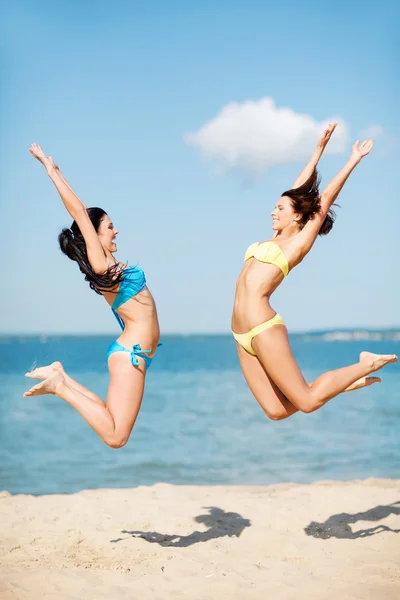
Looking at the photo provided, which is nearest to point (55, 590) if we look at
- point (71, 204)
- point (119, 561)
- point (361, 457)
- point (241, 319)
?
point (119, 561)

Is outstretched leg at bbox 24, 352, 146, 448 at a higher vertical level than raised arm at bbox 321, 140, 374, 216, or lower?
lower

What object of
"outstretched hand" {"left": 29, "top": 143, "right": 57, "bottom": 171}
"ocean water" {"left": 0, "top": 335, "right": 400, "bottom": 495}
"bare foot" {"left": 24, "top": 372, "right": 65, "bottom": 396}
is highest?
"outstretched hand" {"left": 29, "top": 143, "right": 57, "bottom": 171}

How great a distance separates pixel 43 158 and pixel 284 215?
1881 millimetres

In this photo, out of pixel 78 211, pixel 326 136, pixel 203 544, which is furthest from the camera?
pixel 203 544

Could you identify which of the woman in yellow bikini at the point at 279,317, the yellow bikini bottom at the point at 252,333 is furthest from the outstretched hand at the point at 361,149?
the yellow bikini bottom at the point at 252,333

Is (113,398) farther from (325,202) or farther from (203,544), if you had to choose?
(325,202)

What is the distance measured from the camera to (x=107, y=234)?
5.64 metres

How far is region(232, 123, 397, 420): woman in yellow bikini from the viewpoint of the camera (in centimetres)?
548

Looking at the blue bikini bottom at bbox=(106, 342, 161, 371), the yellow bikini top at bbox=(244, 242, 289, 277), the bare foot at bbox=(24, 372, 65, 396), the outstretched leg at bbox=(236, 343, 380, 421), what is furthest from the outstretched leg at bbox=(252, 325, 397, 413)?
the bare foot at bbox=(24, 372, 65, 396)

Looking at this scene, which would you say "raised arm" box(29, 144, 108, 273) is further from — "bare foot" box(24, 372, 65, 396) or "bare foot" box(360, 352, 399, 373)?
"bare foot" box(360, 352, 399, 373)

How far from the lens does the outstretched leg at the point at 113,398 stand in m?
5.36

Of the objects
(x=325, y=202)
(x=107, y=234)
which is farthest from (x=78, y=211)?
(x=325, y=202)

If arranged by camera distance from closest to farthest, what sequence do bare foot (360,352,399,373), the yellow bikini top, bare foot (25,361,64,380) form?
bare foot (25,361,64,380)
the yellow bikini top
bare foot (360,352,399,373)

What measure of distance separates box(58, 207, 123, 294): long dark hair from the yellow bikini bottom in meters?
1.03
